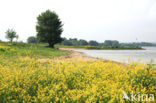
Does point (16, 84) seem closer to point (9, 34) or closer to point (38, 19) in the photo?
point (38, 19)

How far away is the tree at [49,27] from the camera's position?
45531 mm

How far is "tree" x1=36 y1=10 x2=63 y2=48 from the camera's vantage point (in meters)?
45.5

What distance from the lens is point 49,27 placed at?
1784 inches

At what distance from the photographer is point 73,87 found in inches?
254

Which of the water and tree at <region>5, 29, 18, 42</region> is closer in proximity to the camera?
the water

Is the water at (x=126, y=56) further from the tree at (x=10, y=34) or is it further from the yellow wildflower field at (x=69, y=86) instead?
the tree at (x=10, y=34)

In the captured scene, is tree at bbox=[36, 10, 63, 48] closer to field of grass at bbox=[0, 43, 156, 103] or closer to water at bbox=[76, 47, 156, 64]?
water at bbox=[76, 47, 156, 64]

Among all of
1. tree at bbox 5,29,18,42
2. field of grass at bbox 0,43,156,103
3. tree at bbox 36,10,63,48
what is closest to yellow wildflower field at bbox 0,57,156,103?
field of grass at bbox 0,43,156,103

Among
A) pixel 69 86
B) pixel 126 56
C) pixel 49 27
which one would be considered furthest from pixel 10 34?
pixel 69 86

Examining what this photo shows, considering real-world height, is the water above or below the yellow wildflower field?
below

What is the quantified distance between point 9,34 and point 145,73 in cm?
5239

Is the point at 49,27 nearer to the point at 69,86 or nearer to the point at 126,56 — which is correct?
the point at 126,56

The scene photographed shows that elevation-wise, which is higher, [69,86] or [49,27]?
[49,27]

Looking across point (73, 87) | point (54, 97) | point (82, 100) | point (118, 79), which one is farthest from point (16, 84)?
point (118, 79)
